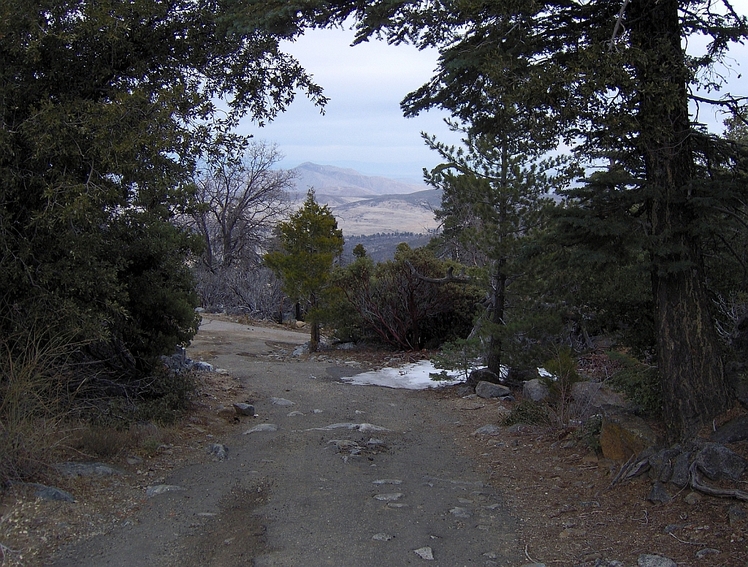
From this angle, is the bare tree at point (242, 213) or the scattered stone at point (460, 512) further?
the bare tree at point (242, 213)

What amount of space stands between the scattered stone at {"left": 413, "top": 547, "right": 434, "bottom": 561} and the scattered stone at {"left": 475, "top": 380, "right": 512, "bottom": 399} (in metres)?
7.31

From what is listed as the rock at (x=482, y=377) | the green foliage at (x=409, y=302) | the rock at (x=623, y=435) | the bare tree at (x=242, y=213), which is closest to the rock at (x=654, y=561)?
the rock at (x=623, y=435)

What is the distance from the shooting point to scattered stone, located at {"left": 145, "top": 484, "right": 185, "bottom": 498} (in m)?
5.37

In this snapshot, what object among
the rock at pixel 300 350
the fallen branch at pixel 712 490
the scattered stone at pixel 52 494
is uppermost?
the fallen branch at pixel 712 490

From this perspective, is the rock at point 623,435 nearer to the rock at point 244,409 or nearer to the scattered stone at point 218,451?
the scattered stone at point 218,451

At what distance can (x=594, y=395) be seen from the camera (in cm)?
778

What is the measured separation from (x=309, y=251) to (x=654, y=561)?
15.7 m

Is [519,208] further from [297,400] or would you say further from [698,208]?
[698,208]

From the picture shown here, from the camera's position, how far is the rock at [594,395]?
25.1 feet

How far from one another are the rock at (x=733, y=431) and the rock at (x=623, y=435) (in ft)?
2.03

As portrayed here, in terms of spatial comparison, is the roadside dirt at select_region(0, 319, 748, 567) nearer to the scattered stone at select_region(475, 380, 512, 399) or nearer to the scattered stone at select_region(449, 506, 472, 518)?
the scattered stone at select_region(449, 506, 472, 518)

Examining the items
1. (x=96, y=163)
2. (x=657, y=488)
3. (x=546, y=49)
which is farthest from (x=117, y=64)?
(x=657, y=488)

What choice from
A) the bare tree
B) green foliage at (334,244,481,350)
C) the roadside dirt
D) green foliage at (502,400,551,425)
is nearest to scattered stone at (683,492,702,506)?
the roadside dirt

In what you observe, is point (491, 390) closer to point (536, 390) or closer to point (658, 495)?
point (536, 390)
